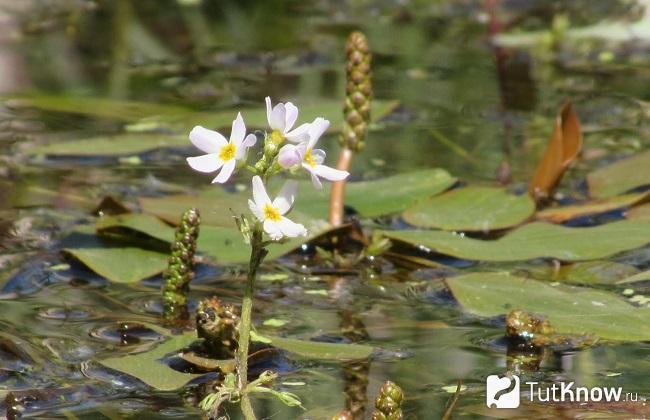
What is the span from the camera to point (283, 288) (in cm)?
221

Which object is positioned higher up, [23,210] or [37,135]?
[37,135]

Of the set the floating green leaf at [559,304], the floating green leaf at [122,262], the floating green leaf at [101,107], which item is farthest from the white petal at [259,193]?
the floating green leaf at [101,107]

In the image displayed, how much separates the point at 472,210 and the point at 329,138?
876mm

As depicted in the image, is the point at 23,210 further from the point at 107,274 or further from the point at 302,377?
the point at 302,377

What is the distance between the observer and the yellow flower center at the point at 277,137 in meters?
1.49

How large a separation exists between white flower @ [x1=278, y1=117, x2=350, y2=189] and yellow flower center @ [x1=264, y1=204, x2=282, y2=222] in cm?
5

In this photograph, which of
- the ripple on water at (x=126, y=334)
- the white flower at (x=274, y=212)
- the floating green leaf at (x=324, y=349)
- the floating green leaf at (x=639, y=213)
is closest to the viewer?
the white flower at (x=274, y=212)

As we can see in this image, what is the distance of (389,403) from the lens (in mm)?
1343

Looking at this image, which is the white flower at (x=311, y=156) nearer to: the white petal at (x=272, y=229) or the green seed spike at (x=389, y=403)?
the white petal at (x=272, y=229)

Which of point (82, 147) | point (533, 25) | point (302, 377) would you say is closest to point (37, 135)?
point (82, 147)

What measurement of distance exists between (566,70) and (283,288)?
7.51 feet

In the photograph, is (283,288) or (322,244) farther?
(322,244)

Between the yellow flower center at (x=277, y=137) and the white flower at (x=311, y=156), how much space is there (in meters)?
0.01

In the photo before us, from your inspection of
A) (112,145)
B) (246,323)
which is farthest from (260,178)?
(112,145)
